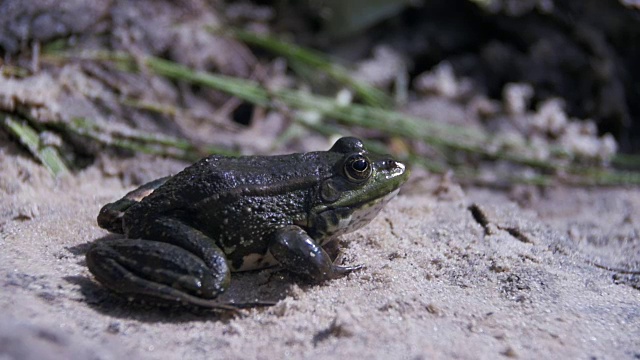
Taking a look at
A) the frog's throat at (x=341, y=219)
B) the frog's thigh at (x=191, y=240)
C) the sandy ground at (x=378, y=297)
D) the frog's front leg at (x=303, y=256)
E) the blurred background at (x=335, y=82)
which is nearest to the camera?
the sandy ground at (x=378, y=297)

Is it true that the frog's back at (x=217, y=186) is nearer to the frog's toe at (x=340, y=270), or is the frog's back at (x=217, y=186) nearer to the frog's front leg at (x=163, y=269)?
the frog's front leg at (x=163, y=269)

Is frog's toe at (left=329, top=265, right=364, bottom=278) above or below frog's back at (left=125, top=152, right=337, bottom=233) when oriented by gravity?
below

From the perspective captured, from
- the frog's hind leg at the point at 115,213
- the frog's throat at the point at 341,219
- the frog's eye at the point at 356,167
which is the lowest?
the frog's hind leg at the point at 115,213

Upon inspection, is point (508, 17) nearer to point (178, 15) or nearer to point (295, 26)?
point (295, 26)

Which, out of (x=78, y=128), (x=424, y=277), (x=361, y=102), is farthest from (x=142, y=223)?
(x=361, y=102)

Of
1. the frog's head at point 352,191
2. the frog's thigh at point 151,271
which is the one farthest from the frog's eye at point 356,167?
the frog's thigh at point 151,271

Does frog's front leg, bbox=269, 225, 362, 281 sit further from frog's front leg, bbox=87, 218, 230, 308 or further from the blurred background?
the blurred background

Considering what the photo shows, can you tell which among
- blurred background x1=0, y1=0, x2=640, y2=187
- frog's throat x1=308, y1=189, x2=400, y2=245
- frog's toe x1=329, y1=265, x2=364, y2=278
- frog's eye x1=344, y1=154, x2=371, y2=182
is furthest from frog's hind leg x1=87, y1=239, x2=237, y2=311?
blurred background x1=0, y1=0, x2=640, y2=187

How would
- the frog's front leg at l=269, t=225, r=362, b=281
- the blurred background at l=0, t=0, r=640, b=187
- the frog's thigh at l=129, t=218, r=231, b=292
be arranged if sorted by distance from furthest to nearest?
the blurred background at l=0, t=0, r=640, b=187, the frog's front leg at l=269, t=225, r=362, b=281, the frog's thigh at l=129, t=218, r=231, b=292
